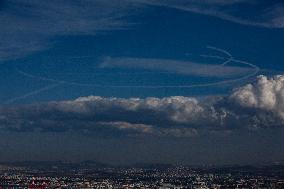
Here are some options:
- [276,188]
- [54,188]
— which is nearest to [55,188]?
[54,188]

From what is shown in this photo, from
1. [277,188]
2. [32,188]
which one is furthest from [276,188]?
[32,188]

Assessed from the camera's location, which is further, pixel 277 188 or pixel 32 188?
pixel 277 188

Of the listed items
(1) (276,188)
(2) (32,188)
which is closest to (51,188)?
(2) (32,188)

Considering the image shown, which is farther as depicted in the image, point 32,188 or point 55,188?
point 55,188

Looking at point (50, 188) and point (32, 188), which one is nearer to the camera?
point (32, 188)

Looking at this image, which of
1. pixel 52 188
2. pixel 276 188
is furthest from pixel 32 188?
pixel 276 188

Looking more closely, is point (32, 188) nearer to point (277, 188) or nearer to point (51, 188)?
point (51, 188)

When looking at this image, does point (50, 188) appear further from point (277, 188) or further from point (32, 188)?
point (277, 188)

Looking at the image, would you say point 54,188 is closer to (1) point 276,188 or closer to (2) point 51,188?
(2) point 51,188
